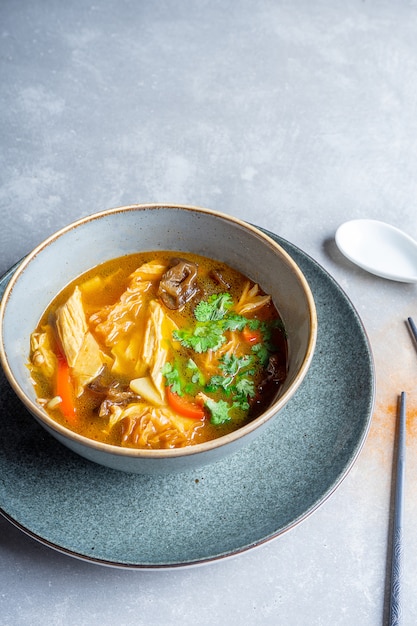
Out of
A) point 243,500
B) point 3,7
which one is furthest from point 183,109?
point 243,500

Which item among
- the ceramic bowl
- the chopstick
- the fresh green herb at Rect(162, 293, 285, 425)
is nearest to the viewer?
the ceramic bowl

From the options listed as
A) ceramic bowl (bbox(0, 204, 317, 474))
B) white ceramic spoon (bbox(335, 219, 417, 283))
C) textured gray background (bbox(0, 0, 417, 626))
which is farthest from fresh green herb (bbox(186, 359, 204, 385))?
white ceramic spoon (bbox(335, 219, 417, 283))

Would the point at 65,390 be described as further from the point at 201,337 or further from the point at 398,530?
the point at 398,530

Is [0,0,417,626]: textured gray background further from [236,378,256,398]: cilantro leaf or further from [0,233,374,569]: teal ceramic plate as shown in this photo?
[236,378,256,398]: cilantro leaf

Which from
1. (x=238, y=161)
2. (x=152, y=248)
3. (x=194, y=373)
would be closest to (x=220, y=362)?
(x=194, y=373)

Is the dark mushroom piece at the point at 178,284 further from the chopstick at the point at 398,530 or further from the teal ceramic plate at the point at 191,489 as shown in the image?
the chopstick at the point at 398,530

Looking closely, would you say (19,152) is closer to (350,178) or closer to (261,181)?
(261,181)
